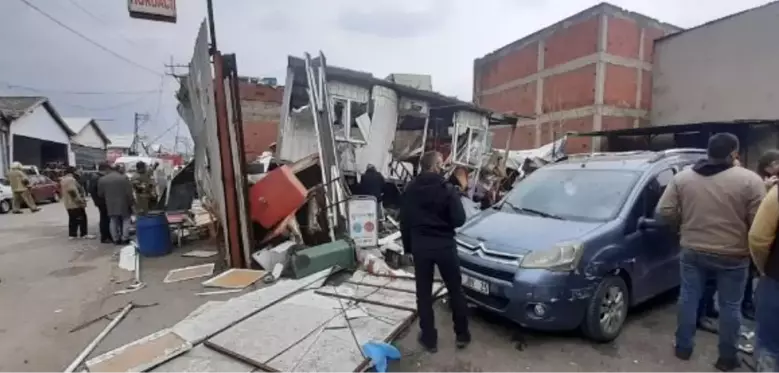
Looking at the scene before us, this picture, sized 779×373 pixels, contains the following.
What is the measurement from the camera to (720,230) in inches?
133

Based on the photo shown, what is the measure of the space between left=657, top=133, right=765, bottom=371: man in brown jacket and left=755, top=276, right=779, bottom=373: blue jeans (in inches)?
22.3

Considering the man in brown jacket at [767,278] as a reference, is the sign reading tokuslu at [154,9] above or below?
above

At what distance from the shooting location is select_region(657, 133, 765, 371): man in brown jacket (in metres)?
3.33

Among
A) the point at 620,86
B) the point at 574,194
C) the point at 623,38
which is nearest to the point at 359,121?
the point at 574,194

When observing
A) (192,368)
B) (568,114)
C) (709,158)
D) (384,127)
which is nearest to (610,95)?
(568,114)

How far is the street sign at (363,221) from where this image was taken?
7.45 m

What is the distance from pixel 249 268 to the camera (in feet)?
Answer: 22.1

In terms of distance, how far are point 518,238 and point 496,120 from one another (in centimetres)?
1022

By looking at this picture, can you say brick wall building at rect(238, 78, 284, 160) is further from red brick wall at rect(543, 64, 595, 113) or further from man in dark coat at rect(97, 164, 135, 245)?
red brick wall at rect(543, 64, 595, 113)

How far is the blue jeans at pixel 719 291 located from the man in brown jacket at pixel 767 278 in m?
0.57

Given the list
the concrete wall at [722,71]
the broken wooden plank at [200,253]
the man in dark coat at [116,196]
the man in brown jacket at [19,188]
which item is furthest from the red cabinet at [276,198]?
the concrete wall at [722,71]

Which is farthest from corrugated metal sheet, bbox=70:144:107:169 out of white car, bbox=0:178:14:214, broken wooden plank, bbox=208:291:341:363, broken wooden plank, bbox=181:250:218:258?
broken wooden plank, bbox=208:291:341:363

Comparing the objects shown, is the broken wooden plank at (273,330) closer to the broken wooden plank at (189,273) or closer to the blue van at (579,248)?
the blue van at (579,248)

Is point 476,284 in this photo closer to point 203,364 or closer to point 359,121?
point 203,364
